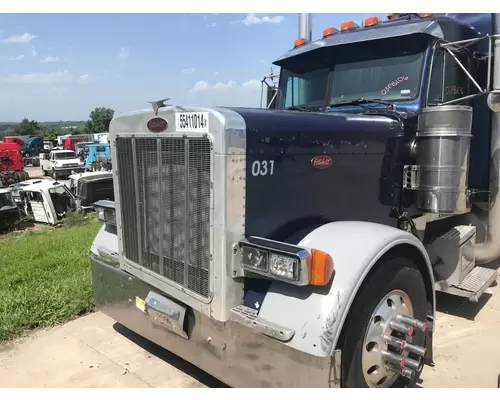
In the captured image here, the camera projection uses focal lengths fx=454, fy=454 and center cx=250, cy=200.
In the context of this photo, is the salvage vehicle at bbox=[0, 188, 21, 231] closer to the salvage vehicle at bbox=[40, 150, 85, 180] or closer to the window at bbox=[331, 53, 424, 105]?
the window at bbox=[331, 53, 424, 105]

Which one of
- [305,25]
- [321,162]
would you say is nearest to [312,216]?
[321,162]

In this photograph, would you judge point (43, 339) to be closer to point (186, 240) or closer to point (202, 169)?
point (186, 240)

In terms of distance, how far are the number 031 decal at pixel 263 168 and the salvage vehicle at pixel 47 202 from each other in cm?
1406

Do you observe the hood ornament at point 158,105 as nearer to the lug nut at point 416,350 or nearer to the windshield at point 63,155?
the lug nut at point 416,350

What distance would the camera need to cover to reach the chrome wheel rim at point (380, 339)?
284 centimetres

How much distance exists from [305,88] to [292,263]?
2638mm

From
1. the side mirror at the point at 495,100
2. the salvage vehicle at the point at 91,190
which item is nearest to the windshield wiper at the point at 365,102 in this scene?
the side mirror at the point at 495,100

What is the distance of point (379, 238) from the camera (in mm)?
2789

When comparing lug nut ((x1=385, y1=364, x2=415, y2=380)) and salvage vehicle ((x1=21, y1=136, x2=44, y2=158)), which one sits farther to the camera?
salvage vehicle ((x1=21, y1=136, x2=44, y2=158))

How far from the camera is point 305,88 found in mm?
4586

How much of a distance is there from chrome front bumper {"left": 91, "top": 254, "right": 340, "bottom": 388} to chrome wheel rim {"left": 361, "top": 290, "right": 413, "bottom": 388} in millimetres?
479

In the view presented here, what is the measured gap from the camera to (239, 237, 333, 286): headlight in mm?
2400

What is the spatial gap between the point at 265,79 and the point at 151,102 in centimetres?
240

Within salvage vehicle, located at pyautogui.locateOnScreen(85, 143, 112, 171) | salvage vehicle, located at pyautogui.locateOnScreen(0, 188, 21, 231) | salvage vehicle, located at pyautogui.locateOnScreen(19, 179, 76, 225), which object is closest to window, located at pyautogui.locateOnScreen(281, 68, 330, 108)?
salvage vehicle, located at pyautogui.locateOnScreen(0, 188, 21, 231)
